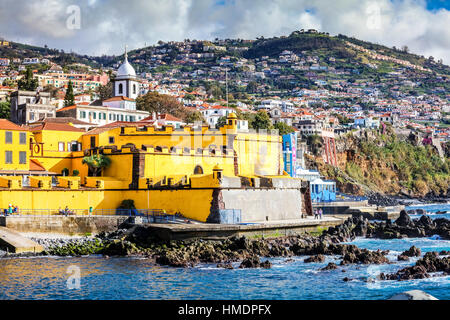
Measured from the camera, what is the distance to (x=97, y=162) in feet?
125

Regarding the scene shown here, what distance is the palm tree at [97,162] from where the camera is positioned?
38.2 metres

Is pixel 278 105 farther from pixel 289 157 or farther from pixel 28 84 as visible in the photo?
pixel 289 157

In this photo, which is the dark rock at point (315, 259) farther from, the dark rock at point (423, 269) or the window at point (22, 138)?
the window at point (22, 138)

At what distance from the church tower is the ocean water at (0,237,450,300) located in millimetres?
36146

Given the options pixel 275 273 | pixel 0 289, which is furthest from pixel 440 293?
pixel 0 289

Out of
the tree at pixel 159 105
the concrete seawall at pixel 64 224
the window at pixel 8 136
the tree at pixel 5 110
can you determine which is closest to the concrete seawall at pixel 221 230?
the concrete seawall at pixel 64 224

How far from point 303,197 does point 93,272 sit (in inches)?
851

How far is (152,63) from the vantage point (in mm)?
197375

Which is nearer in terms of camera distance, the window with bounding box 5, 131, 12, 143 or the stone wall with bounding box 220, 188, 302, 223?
the stone wall with bounding box 220, 188, 302, 223

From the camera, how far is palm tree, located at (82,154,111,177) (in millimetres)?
38156

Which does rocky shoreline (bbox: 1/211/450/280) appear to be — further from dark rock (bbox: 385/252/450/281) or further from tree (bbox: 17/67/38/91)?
tree (bbox: 17/67/38/91)

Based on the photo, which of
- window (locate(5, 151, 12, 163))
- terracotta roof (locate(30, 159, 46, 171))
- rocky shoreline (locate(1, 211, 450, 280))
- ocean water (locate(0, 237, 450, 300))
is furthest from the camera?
terracotta roof (locate(30, 159, 46, 171))

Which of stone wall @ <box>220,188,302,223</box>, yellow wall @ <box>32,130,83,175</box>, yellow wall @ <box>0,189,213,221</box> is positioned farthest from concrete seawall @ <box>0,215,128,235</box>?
yellow wall @ <box>32,130,83,175</box>

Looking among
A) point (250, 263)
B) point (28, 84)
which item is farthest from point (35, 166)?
point (28, 84)
